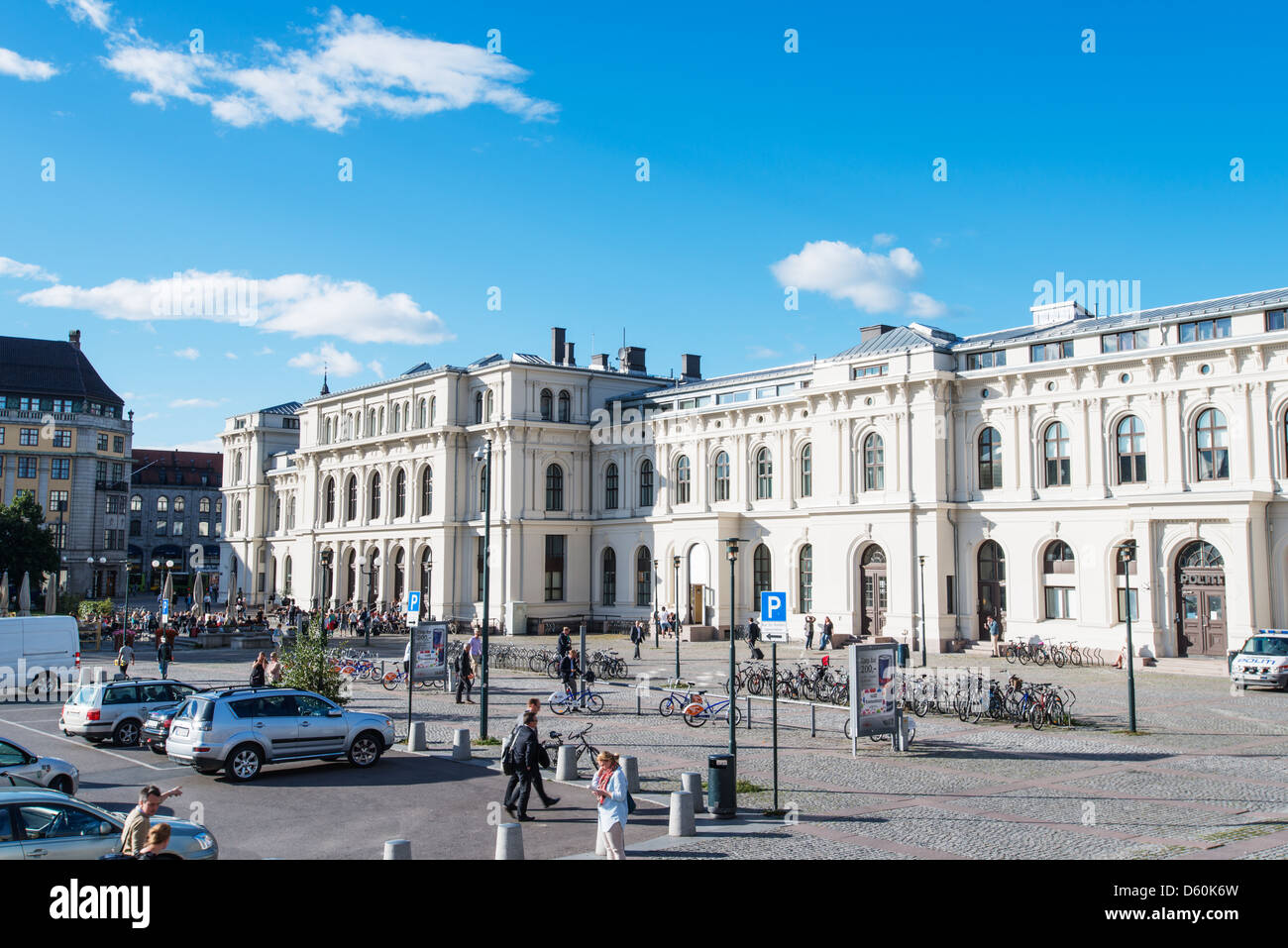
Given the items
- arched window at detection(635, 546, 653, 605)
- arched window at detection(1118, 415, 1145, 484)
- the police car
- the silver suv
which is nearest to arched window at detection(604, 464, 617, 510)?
arched window at detection(635, 546, 653, 605)

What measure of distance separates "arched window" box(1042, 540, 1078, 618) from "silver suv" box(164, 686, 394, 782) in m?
32.6

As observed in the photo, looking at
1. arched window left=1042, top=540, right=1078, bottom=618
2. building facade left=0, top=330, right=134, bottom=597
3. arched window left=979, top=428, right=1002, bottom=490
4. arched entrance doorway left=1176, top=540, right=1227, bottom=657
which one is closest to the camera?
arched entrance doorway left=1176, top=540, right=1227, bottom=657

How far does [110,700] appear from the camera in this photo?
2412cm

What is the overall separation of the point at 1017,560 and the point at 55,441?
93722 millimetres

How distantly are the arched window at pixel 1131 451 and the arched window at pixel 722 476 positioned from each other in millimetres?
22435

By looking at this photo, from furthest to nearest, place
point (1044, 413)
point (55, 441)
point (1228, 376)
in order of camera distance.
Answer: point (55, 441) → point (1044, 413) → point (1228, 376)

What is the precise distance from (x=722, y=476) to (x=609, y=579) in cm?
1113

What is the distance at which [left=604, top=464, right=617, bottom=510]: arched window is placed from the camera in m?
67.4

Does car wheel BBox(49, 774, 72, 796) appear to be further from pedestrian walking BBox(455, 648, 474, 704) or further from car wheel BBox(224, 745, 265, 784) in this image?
pedestrian walking BBox(455, 648, 474, 704)

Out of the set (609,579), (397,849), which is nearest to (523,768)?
(397,849)

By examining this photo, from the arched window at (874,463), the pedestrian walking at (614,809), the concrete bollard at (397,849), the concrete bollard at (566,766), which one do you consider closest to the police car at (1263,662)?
the arched window at (874,463)
